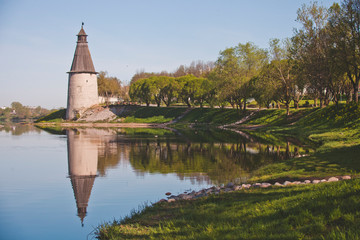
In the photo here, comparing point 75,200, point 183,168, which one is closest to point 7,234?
point 75,200

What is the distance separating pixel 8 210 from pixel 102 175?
752 centimetres

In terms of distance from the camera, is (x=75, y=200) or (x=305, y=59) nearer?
(x=75, y=200)

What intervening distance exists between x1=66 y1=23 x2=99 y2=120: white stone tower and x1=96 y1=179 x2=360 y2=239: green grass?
8587 cm

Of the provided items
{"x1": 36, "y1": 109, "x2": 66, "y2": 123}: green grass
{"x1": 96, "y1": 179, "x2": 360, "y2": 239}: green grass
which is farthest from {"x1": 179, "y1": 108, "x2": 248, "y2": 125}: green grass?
{"x1": 96, "y1": 179, "x2": 360, "y2": 239}: green grass

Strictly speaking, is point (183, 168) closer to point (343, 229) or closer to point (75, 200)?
point (75, 200)

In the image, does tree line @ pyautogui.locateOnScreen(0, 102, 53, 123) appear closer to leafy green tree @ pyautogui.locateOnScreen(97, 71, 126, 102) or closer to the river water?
leafy green tree @ pyautogui.locateOnScreen(97, 71, 126, 102)

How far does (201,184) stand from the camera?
1717 cm

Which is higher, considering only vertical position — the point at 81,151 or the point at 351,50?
the point at 351,50

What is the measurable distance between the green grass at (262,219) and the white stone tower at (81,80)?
282ft

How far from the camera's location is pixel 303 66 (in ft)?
150

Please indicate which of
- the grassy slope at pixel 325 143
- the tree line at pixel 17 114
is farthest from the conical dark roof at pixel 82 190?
the tree line at pixel 17 114

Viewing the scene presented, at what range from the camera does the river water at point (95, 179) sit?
1225cm

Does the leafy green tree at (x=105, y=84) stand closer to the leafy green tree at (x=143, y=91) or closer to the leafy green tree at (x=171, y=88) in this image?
the leafy green tree at (x=143, y=91)

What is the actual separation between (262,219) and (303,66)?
41074 millimetres
